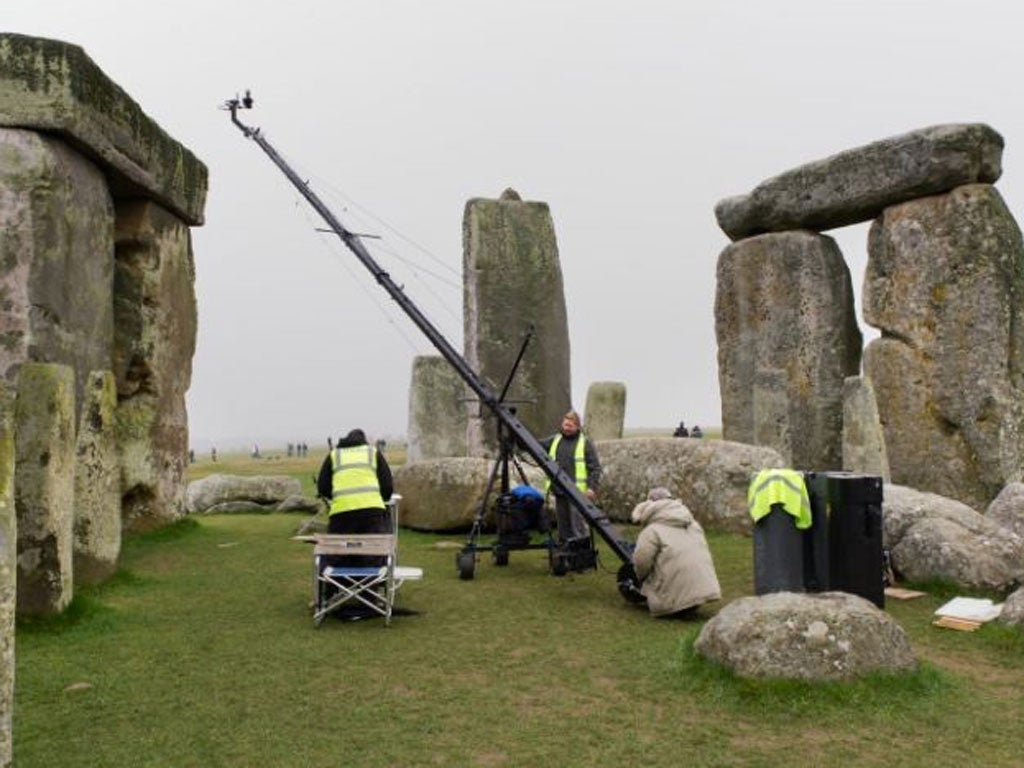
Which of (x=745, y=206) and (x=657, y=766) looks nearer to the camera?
(x=657, y=766)

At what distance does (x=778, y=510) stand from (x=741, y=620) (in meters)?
2.18

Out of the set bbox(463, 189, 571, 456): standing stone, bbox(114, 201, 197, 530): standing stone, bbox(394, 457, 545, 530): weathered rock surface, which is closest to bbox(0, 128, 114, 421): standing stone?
bbox(114, 201, 197, 530): standing stone

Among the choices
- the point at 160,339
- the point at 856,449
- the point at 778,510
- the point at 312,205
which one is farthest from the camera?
the point at 856,449

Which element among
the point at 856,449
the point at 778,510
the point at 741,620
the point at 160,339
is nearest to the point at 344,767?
the point at 741,620

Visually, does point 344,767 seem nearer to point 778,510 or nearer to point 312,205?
point 778,510

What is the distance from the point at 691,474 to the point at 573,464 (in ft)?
8.05

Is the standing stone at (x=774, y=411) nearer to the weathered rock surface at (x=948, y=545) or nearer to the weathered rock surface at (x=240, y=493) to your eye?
the weathered rock surface at (x=948, y=545)

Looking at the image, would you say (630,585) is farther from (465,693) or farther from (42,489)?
(42,489)

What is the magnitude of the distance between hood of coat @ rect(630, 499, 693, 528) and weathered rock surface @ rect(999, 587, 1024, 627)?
2.17m

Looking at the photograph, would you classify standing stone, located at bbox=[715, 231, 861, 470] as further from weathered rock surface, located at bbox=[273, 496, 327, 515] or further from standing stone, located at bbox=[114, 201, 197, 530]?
standing stone, located at bbox=[114, 201, 197, 530]

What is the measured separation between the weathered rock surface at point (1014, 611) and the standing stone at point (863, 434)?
6.08 meters

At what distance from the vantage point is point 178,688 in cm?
514

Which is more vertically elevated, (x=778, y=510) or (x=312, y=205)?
(x=312, y=205)

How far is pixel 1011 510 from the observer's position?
7855 millimetres
